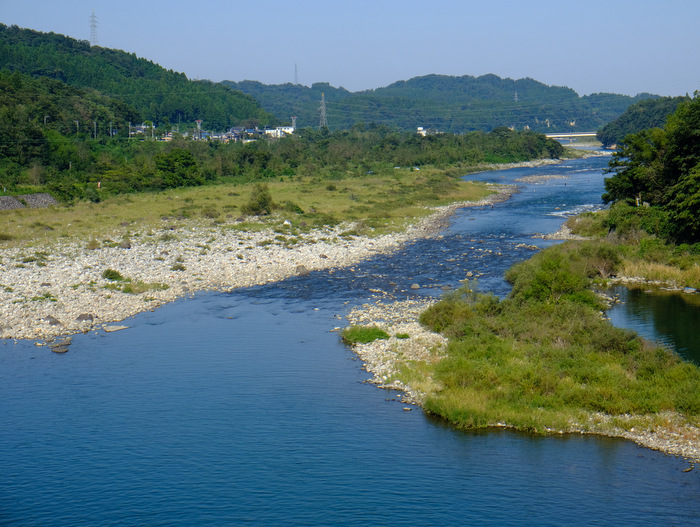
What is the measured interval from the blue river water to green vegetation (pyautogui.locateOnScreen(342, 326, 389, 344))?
0.84m

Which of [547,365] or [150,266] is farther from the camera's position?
[150,266]

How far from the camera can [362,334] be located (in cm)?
2420

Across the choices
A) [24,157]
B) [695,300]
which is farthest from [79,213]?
[695,300]

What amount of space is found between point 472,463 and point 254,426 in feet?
18.6

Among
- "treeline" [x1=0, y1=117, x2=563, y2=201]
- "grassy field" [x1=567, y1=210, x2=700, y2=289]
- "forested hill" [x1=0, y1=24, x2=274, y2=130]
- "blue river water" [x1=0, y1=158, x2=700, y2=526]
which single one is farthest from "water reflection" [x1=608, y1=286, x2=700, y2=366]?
"forested hill" [x1=0, y1=24, x2=274, y2=130]

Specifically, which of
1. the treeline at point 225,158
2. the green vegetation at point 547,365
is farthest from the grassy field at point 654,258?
the treeline at point 225,158

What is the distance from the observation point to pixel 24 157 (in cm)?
6662

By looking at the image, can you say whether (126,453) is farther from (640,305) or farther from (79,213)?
(79,213)

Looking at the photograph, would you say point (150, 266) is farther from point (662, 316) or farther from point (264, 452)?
point (662, 316)

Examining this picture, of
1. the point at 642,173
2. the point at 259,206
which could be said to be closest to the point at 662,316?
the point at 642,173

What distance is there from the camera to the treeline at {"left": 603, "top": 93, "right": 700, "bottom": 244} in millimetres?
33056

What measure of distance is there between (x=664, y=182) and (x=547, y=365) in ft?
82.5

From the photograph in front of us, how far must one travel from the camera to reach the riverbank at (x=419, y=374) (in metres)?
16.1

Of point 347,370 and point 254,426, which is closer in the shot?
point 254,426
